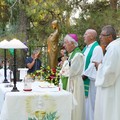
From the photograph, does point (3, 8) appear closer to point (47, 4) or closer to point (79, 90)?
point (47, 4)

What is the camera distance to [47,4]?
1208 cm

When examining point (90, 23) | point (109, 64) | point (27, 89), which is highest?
point (90, 23)

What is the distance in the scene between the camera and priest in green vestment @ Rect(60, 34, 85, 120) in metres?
6.10

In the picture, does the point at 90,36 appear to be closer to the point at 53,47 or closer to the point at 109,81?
the point at 109,81

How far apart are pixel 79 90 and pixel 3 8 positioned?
35.2 feet

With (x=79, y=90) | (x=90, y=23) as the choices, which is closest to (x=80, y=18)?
(x=90, y=23)

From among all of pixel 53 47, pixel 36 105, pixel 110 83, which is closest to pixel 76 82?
pixel 110 83

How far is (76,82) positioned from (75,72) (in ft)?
0.64

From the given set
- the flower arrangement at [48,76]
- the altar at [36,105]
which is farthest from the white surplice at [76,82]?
the altar at [36,105]

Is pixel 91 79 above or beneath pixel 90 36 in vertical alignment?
beneath

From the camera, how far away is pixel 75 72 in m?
6.14

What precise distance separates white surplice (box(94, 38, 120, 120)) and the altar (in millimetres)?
560

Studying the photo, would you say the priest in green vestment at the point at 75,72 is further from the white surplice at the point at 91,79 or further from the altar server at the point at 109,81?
the altar server at the point at 109,81

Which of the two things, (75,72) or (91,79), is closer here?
(75,72)
